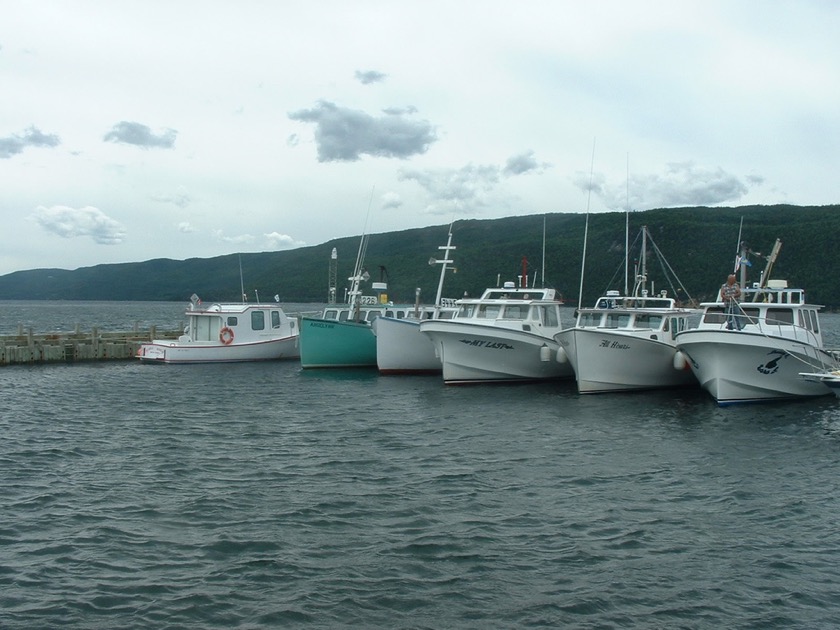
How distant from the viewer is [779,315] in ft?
94.9

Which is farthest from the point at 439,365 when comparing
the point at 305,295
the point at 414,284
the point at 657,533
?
the point at 305,295

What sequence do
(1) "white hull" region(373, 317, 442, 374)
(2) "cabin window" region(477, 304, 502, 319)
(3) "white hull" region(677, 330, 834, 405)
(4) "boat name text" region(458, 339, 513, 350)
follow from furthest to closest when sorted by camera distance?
(1) "white hull" region(373, 317, 442, 374) → (2) "cabin window" region(477, 304, 502, 319) → (4) "boat name text" region(458, 339, 513, 350) → (3) "white hull" region(677, 330, 834, 405)

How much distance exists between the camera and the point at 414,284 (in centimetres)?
15850

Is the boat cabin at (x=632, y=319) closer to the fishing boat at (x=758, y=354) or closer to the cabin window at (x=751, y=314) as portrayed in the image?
the fishing boat at (x=758, y=354)

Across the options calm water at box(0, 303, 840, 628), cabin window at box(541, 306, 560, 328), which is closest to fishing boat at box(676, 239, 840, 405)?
calm water at box(0, 303, 840, 628)

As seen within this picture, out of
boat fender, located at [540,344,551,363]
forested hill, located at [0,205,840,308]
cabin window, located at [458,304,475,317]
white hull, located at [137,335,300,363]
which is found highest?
forested hill, located at [0,205,840,308]

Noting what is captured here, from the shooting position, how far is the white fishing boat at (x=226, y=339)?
40625mm

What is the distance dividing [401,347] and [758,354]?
50.4ft

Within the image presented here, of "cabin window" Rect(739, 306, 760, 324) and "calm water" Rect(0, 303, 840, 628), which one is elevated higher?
"cabin window" Rect(739, 306, 760, 324)

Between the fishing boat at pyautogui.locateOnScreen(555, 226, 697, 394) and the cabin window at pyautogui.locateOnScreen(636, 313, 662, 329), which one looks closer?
the fishing boat at pyautogui.locateOnScreen(555, 226, 697, 394)

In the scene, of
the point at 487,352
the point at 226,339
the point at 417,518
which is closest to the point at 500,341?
the point at 487,352

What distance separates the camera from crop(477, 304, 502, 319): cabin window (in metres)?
33.7

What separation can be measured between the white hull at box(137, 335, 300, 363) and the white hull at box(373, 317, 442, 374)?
7.59 meters

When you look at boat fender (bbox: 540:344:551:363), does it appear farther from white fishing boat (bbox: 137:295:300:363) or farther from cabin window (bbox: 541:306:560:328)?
white fishing boat (bbox: 137:295:300:363)
